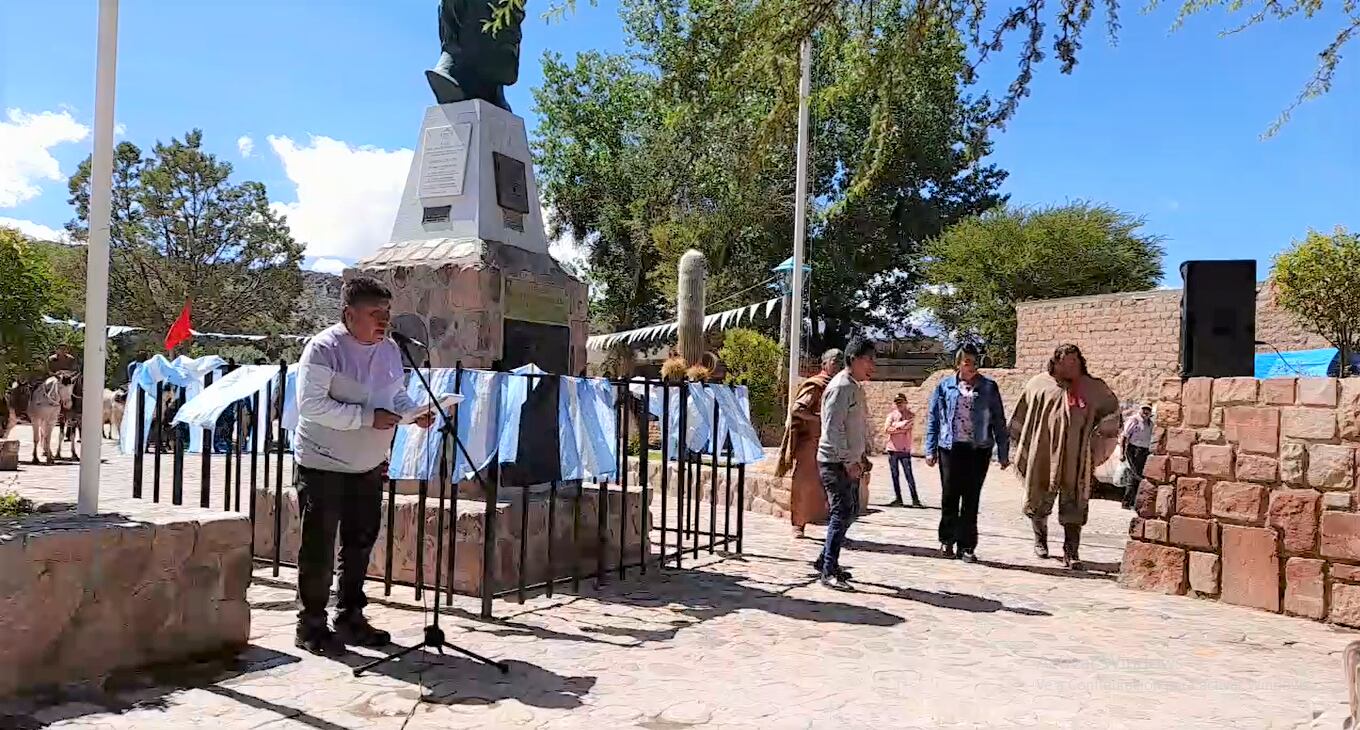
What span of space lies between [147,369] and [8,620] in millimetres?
5208

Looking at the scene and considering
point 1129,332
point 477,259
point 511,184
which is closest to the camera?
point 477,259

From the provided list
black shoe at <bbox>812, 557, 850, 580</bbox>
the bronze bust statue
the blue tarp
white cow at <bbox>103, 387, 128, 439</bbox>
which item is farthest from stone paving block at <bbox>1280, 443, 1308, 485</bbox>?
white cow at <bbox>103, 387, 128, 439</bbox>

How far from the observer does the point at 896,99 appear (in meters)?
6.29

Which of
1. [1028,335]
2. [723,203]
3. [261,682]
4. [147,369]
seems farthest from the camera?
[723,203]

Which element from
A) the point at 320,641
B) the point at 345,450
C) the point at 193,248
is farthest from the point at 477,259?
the point at 193,248

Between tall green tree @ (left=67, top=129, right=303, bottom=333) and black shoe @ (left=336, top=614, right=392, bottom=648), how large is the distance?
3163 centimetres

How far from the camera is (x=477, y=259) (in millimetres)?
6121

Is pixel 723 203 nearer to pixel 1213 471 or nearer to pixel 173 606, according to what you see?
pixel 1213 471

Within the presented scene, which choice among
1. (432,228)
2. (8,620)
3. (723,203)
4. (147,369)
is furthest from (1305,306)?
(8,620)

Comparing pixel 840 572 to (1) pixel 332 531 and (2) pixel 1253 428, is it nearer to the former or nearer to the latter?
(2) pixel 1253 428

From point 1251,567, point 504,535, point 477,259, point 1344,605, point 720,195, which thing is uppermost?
point 720,195

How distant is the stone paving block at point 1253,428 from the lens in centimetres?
573

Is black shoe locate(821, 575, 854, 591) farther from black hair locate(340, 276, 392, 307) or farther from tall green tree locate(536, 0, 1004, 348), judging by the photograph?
tall green tree locate(536, 0, 1004, 348)

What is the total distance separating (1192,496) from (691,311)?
1220 cm
